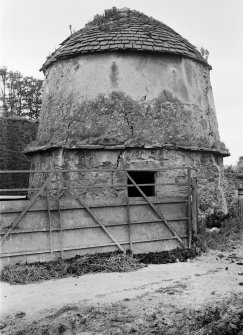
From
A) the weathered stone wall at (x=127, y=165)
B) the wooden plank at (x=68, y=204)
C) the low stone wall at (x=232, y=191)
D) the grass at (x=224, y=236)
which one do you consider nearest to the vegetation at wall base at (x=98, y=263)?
the grass at (x=224, y=236)

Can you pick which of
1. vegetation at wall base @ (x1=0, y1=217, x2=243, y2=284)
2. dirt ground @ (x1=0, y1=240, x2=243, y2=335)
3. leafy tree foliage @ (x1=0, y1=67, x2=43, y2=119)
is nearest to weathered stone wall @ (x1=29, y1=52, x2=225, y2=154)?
vegetation at wall base @ (x1=0, y1=217, x2=243, y2=284)

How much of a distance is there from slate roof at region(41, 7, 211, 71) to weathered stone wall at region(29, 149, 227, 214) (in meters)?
2.69

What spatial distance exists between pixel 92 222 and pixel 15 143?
7.55 meters

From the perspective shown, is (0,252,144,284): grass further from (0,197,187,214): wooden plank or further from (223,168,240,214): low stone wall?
(223,168,240,214): low stone wall

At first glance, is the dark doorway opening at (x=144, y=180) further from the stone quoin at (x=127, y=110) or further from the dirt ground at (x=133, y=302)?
the dirt ground at (x=133, y=302)

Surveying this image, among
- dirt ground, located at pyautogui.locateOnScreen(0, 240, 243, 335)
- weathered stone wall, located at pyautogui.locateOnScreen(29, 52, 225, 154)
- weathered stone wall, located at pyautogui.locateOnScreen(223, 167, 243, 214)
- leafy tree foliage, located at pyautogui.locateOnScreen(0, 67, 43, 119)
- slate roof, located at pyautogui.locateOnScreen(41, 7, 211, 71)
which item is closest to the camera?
dirt ground, located at pyautogui.locateOnScreen(0, 240, 243, 335)

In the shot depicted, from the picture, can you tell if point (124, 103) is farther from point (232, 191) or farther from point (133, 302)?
point (232, 191)

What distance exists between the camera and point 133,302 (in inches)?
235

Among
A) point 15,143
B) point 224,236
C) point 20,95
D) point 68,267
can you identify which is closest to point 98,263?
point 68,267

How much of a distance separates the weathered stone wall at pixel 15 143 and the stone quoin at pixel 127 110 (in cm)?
343

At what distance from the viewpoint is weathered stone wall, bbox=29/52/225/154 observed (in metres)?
10.6

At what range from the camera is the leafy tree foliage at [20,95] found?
2552 cm

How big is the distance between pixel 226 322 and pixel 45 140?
7.69m

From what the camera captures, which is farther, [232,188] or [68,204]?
[232,188]
